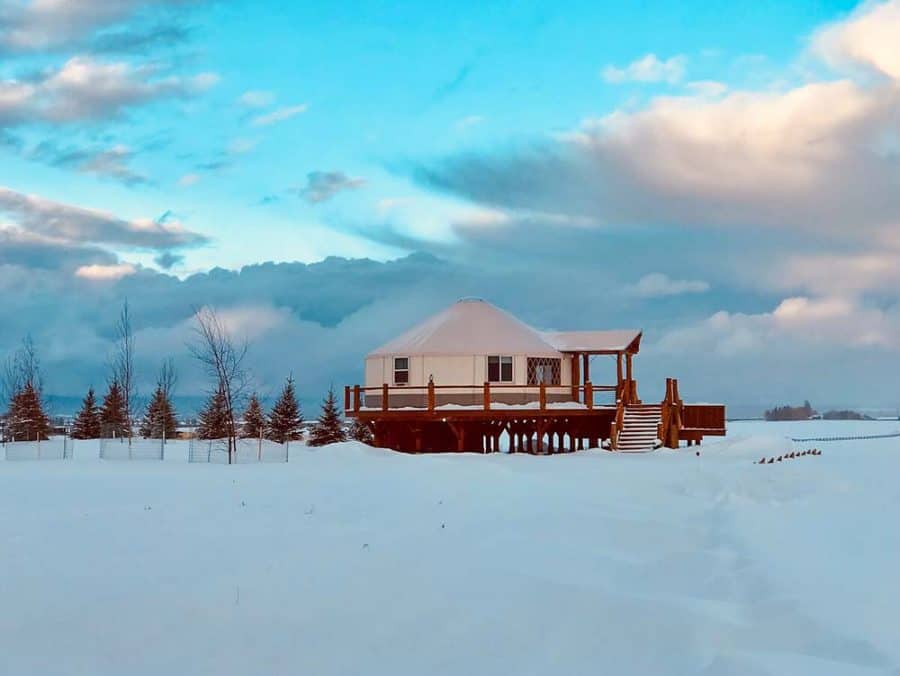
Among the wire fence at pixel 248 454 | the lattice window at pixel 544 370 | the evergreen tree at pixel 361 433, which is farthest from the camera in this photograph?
A: the evergreen tree at pixel 361 433

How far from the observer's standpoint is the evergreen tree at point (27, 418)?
150 feet

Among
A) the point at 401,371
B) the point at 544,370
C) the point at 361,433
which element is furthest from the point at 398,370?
the point at 361,433

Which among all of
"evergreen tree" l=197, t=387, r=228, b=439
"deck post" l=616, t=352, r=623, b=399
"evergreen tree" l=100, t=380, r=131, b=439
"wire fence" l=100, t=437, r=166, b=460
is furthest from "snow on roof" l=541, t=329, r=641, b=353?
"evergreen tree" l=100, t=380, r=131, b=439

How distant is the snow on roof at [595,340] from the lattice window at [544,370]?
2.23ft

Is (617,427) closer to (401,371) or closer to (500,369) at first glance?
(500,369)

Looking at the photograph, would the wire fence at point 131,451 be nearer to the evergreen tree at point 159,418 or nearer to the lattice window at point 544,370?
the lattice window at point 544,370

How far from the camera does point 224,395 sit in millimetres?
35500

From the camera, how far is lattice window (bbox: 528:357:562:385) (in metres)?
35.0

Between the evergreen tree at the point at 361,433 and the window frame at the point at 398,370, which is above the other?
the window frame at the point at 398,370

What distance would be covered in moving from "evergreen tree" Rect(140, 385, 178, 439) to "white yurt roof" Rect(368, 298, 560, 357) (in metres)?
21.3

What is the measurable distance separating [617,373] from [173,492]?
74.5 feet

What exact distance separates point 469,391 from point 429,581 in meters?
24.4

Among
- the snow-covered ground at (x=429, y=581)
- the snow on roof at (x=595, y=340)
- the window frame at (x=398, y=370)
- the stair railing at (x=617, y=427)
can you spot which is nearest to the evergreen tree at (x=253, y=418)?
the window frame at (x=398, y=370)

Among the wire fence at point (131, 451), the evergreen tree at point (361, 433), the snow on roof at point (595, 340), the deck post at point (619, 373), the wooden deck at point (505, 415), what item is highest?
the snow on roof at point (595, 340)
